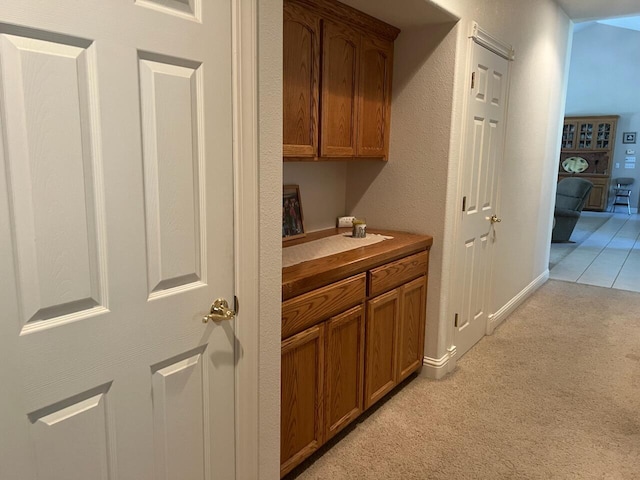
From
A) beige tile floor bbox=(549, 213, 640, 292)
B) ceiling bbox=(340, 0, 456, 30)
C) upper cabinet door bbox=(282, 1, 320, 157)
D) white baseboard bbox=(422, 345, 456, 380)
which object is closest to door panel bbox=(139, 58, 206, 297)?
upper cabinet door bbox=(282, 1, 320, 157)

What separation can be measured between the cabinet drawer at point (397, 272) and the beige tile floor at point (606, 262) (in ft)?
10.9

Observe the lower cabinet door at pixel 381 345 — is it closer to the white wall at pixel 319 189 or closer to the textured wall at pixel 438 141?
the textured wall at pixel 438 141

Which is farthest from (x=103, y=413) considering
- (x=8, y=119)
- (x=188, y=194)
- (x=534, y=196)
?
(x=534, y=196)

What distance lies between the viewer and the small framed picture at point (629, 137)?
12.1m

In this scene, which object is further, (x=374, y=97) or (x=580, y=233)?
(x=580, y=233)

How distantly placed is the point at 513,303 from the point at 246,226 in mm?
3386

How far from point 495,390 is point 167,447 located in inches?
82.0

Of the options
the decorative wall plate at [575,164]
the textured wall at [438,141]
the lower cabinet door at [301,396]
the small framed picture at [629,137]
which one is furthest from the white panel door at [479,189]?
the small framed picture at [629,137]

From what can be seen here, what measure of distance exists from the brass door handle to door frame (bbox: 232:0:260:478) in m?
0.06

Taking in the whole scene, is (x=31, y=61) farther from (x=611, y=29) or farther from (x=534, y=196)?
(x=611, y=29)

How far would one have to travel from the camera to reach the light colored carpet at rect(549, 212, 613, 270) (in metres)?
6.61

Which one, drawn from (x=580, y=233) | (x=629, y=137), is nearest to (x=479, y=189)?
(x=580, y=233)

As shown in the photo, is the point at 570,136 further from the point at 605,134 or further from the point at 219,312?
the point at 219,312

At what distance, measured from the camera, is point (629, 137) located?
12.1m
